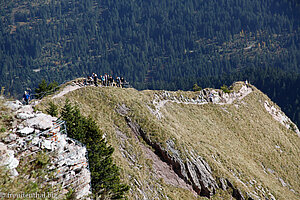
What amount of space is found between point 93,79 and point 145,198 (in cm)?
2428

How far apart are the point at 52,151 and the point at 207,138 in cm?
3995

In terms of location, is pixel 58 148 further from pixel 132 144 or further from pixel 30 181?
pixel 132 144

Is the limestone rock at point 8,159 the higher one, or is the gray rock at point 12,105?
the gray rock at point 12,105

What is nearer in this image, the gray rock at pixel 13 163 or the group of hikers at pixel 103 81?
the gray rock at pixel 13 163

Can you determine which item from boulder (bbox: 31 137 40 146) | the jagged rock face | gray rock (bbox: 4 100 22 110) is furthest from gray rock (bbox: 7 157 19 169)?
gray rock (bbox: 4 100 22 110)

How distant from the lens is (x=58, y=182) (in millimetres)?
16391

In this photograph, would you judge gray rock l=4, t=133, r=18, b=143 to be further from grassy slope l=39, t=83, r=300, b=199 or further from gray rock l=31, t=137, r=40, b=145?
grassy slope l=39, t=83, r=300, b=199

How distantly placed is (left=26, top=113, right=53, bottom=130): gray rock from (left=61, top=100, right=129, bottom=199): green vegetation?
444cm

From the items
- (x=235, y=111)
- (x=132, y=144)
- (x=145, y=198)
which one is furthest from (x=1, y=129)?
(x=235, y=111)

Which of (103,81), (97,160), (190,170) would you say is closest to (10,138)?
(97,160)

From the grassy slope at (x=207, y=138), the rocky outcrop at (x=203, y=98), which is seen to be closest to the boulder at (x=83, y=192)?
the grassy slope at (x=207, y=138)

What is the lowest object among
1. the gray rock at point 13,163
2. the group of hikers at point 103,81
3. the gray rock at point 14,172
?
the group of hikers at point 103,81

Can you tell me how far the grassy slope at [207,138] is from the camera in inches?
1388

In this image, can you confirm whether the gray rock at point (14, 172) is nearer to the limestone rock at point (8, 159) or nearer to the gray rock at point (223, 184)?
the limestone rock at point (8, 159)
